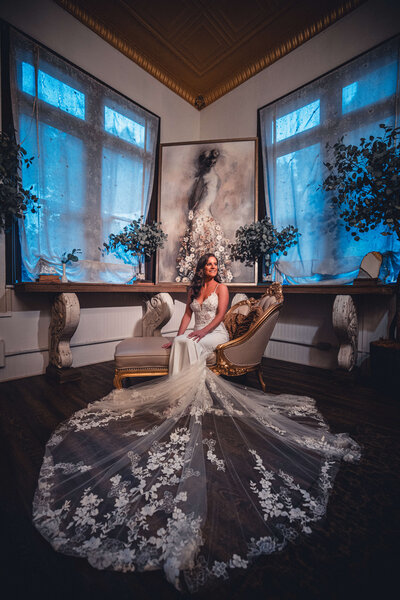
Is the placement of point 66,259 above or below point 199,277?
above

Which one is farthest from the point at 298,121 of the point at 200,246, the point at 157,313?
the point at 157,313

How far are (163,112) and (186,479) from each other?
215 inches

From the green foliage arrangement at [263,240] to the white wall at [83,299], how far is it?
1.89 m

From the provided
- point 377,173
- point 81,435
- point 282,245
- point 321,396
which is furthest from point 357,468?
point 282,245

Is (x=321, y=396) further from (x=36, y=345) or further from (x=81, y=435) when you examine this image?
(x=36, y=345)

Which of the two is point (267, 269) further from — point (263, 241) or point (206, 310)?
point (206, 310)

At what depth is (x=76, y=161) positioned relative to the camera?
350cm

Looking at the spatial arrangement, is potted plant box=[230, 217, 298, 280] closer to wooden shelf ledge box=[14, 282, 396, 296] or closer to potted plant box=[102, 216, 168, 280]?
wooden shelf ledge box=[14, 282, 396, 296]

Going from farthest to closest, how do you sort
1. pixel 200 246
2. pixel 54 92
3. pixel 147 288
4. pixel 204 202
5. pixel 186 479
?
pixel 204 202, pixel 200 246, pixel 147 288, pixel 54 92, pixel 186 479

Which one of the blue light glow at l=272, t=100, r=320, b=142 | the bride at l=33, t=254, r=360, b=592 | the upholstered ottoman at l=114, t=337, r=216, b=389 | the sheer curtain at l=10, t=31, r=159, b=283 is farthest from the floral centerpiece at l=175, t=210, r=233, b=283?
the bride at l=33, t=254, r=360, b=592

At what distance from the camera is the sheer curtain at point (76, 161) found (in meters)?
3.09

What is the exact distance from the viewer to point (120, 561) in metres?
0.94

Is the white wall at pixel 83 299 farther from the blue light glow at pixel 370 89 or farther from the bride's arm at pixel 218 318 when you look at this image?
the blue light glow at pixel 370 89

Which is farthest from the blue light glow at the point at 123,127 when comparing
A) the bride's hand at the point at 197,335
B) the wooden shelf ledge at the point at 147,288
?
the bride's hand at the point at 197,335
